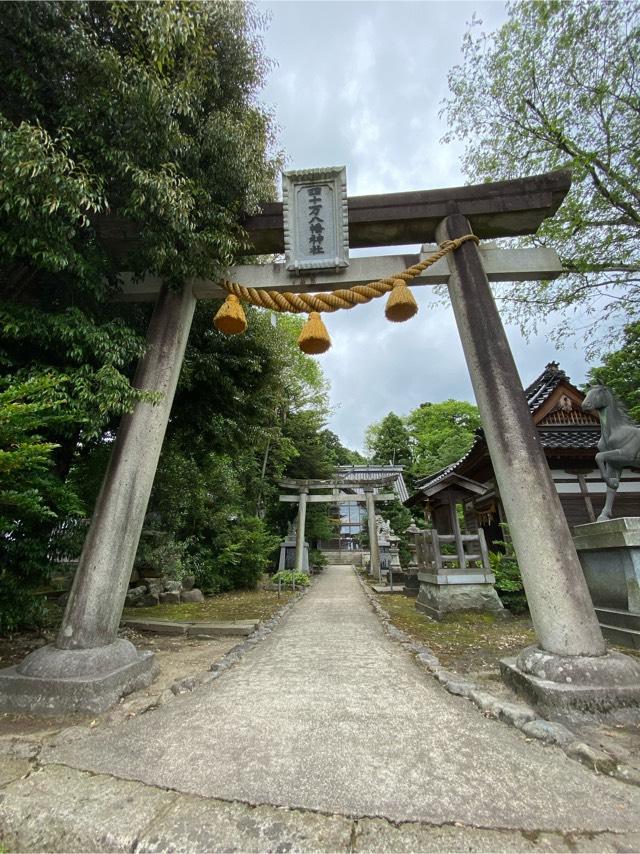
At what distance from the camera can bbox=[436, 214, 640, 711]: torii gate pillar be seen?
111 inches

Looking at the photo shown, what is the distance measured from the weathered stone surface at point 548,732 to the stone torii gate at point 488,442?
0.34 metres

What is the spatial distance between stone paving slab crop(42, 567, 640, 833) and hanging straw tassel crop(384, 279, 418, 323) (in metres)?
3.71

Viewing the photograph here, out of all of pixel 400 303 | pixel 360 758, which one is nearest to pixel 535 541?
pixel 360 758

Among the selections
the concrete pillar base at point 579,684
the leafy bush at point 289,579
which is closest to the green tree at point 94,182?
the concrete pillar base at point 579,684

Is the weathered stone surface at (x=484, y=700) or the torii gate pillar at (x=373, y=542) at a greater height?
the torii gate pillar at (x=373, y=542)

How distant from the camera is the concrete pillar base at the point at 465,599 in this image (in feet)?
23.5

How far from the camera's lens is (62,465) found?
16.7 feet

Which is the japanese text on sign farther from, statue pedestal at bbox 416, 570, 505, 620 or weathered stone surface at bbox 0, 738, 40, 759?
statue pedestal at bbox 416, 570, 505, 620

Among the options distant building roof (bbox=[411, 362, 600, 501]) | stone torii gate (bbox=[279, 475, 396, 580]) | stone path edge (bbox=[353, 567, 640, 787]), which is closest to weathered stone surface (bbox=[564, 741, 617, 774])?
stone path edge (bbox=[353, 567, 640, 787])

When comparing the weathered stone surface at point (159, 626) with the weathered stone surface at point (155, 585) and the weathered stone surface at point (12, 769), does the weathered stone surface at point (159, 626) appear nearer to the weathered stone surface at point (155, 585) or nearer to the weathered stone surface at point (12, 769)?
the weathered stone surface at point (155, 585)

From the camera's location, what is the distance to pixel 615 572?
4723 millimetres

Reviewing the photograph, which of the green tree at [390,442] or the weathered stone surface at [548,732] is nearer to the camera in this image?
the weathered stone surface at [548,732]

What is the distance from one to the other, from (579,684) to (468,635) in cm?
315

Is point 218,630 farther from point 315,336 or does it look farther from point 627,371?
point 627,371
